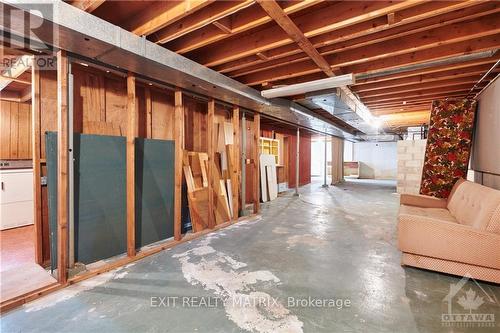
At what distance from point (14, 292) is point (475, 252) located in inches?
149

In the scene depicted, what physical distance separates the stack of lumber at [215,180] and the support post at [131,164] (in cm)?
92

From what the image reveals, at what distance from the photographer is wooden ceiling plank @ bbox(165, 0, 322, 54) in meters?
1.90

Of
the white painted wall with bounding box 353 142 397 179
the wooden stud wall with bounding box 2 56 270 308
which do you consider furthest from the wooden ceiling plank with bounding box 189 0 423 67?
the white painted wall with bounding box 353 142 397 179

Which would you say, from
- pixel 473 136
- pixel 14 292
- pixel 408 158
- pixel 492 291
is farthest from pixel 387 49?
pixel 408 158

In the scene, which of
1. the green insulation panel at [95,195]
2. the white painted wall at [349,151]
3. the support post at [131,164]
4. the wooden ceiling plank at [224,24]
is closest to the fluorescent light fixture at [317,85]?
the wooden ceiling plank at [224,24]

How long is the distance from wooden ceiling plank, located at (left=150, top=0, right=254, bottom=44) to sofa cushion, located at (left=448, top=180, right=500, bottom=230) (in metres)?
2.68

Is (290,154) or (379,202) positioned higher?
(290,154)

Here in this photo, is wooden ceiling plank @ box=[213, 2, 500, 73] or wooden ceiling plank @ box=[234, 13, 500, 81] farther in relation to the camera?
wooden ceiling plank @ box=[234, 13, 500, 81]

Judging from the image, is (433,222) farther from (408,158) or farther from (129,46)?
(408,158)

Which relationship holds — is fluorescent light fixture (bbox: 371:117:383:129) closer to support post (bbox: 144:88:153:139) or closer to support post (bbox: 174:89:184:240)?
support post (bbox: 174:89:184:240)

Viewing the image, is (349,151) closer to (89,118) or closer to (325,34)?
(325,34)

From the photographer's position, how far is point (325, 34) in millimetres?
2451

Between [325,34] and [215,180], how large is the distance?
2.57 meters

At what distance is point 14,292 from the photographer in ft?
6.34
